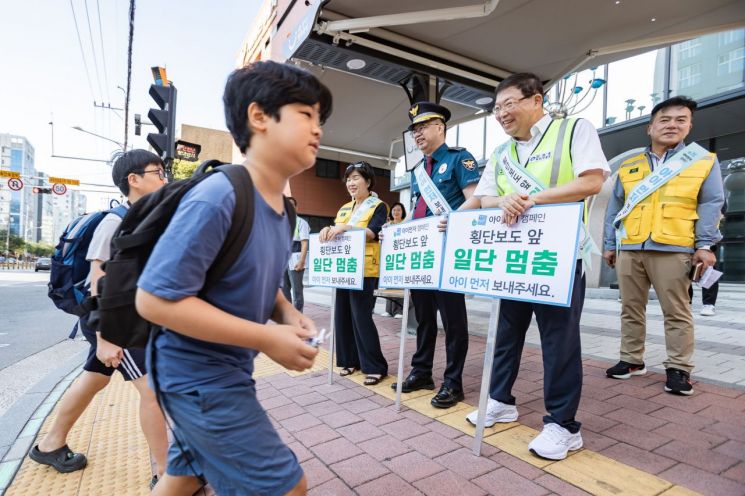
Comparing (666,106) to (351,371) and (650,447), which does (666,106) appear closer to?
(650,447)

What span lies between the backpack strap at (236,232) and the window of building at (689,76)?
509 inches

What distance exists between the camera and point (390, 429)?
9.09ft

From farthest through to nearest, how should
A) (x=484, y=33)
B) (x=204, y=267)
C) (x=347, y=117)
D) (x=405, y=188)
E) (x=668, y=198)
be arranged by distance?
1. (x=405, y=188)
2. (x=347, y=117)
3. (x=484, y=33)
4. (x=668, y=198)
5. (x=204, y=267)

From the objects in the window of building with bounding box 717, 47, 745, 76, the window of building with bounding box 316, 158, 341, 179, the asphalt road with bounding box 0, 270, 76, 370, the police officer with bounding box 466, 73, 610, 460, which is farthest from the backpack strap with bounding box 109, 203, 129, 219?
the window of building with bounding box 316, 158, 341, 179

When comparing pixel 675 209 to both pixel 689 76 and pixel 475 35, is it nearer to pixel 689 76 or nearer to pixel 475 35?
pixel 475 35

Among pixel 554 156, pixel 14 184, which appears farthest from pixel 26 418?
pixel 14 184

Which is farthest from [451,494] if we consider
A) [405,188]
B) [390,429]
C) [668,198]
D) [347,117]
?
[405,188]

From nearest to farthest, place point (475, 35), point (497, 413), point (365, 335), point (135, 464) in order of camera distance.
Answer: point (135, 464) < point (497, 413) < point (365, 335) < point (475, 35)

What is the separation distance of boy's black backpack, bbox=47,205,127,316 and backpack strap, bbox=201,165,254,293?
1523mm

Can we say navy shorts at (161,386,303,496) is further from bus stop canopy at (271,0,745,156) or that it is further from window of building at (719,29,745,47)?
window of building at (719,29,745,47)

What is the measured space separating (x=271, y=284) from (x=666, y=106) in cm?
352

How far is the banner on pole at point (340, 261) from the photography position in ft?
11.8

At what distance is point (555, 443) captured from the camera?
2.31 meters

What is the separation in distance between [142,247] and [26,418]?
2931 mm
